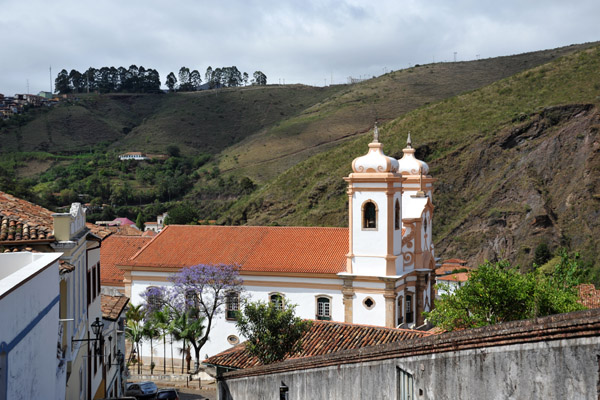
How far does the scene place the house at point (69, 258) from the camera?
546 inches

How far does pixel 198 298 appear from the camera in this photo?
102 feet

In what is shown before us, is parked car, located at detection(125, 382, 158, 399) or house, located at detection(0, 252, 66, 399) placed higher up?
house, located at detection(0, 252, 66, 399)

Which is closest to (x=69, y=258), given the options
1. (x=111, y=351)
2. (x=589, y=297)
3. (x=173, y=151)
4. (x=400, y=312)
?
(x=111, y=351)

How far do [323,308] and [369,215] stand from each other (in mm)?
4716

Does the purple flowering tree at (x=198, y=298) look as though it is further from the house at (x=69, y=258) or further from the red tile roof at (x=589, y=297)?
the red tile roof at (x=589, y=297)

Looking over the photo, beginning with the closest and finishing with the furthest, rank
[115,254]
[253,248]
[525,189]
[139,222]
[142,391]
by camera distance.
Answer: [142,391]
[253,248]
[115,254]
[525,189]
[139,222]

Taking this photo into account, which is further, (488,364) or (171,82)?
(171,82)

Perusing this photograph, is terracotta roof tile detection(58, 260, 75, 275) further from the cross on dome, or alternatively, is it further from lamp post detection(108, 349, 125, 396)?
the cross on dome

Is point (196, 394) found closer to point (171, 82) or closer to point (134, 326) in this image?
point (134, 326)

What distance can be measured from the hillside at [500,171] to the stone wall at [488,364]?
38.7 metres

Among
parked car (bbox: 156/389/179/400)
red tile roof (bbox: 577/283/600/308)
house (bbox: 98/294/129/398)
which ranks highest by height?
red tile roof (bbox: 577/283/600/308)

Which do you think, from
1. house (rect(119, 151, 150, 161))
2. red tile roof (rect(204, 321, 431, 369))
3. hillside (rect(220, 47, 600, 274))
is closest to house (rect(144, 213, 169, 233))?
hillside (rect(220, 47, 600, 274))

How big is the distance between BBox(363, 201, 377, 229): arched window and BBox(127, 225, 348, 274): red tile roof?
1.85 meters

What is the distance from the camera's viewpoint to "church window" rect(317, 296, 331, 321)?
98.4ft
